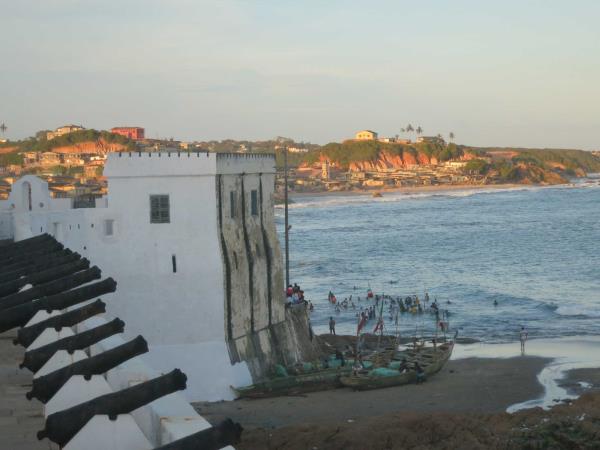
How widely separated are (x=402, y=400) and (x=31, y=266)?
60.4 feet

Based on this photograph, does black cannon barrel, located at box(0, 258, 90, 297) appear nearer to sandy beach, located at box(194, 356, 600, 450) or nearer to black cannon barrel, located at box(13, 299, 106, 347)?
black cannon barrel, located at box(13, 299, 106, 347)

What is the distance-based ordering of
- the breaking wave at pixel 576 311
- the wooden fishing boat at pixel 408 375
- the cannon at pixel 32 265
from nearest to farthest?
the cannon at pixel 32 265, the wooden fishing boat at pixel 408 375, the breaking wave at pixel 576 311

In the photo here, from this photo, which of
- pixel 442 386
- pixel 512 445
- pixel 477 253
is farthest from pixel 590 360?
pixel 477 253

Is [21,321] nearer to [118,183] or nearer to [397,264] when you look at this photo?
[118,183]

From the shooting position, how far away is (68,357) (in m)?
9.55

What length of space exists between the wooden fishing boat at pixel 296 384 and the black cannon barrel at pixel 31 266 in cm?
1232

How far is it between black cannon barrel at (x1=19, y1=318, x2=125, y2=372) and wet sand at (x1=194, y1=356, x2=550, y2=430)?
17003mm

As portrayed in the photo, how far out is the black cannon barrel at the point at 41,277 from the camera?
1378 centimetres

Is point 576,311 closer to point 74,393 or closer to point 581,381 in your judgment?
point 581,381

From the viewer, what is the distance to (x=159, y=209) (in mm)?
30828

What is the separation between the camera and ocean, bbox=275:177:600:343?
5506 centimetres

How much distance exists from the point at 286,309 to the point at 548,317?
80.4ft

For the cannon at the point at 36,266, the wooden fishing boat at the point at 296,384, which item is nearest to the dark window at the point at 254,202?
the wooden fishing boat at the point at 296,384

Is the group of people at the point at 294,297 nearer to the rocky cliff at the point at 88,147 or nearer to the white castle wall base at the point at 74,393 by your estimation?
the white castle wall base at the point at 74,393
